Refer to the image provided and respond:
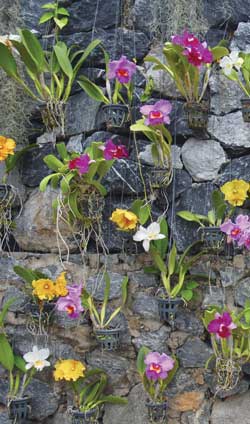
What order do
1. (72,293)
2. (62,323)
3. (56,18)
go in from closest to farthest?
1. (72,293)
2. (62,323)
3. (56,18)

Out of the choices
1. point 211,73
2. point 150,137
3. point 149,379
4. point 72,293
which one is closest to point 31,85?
point 150,137

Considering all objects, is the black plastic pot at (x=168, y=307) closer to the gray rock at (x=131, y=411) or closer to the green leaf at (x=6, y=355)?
the gray rock at (x=131, y=411)

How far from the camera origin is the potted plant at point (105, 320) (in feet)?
6.84

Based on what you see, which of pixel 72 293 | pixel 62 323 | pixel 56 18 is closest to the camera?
pixel 72 293

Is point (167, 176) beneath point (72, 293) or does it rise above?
above

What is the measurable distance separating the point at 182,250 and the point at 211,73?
2.23ft

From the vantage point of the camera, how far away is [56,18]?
7.76 ft

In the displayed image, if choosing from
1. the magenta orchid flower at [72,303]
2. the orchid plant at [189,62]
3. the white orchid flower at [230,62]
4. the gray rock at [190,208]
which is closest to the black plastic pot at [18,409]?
the magenta orchid flower at [72,303]

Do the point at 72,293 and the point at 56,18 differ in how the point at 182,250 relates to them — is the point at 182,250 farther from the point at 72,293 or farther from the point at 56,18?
the point at 56,18

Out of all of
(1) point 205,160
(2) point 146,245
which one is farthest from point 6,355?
(1) point 205,160

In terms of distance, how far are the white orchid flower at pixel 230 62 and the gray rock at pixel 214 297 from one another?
0.79m

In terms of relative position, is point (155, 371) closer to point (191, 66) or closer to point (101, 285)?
point (101, 285)

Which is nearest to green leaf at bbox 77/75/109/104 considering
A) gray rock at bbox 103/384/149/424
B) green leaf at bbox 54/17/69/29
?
green leaf at bbox 54/17/69/29

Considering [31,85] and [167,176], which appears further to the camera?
[31,85]
